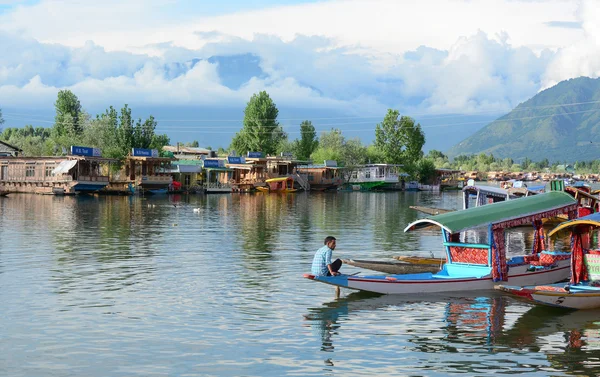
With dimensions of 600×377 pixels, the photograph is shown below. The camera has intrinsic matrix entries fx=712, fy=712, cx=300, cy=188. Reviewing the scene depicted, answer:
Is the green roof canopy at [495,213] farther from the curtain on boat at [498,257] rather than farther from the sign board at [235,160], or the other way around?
the sign board at [235,160]

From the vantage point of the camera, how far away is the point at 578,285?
2028cm

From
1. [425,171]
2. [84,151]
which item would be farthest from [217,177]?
[425,171]

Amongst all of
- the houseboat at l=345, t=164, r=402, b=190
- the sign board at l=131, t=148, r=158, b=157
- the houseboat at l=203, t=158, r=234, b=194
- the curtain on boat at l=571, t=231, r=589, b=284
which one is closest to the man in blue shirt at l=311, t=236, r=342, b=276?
the curtain on boat at l=571, t=231, r=589, b=284

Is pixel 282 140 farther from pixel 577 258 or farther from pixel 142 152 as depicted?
pixel 577 258

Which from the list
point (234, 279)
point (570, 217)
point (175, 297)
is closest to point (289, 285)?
point (234, 279)

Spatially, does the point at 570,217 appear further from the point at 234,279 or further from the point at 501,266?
the point at 234,279

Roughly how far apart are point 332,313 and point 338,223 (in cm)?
2939

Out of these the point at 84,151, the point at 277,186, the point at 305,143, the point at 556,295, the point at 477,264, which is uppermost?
the point at 305,143

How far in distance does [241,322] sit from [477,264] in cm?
832

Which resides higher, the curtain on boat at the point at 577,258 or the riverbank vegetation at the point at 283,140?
the riverbank vegetation at the point at 283,140

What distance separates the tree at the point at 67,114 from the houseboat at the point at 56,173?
3763 cm

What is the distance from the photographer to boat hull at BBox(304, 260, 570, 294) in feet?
69.6

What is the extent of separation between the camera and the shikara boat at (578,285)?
19438mm

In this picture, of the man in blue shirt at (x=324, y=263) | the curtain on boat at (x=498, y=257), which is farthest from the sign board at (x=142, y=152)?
the curtain on boat at (x=498, y=257)
